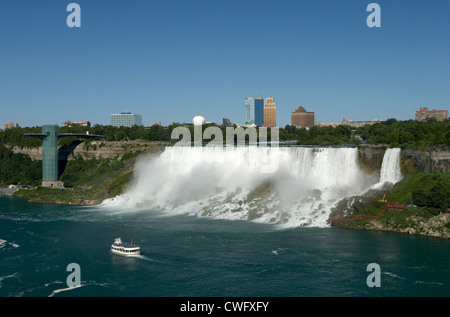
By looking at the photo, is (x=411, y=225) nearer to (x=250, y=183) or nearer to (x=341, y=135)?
(x=250, y=183)

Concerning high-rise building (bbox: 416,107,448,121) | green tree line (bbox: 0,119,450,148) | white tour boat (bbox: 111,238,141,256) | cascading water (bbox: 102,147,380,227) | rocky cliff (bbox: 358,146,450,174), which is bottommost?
white tour boat (bbox: 111,238,141,256)

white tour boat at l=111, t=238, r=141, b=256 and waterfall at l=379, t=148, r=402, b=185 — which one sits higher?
waterfall at l=379, t=148, r=402, b=185

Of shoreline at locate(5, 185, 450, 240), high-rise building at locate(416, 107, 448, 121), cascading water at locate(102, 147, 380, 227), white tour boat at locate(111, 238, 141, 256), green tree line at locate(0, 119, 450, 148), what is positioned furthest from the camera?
high-rise building at locate(416, 107, 448, 121)

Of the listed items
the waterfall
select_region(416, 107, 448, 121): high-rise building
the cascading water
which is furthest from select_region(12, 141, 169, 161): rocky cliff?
select_region(416, 107, 448, 121): high-rise building

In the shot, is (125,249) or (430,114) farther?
(430,114)

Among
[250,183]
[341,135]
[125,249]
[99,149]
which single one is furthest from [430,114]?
[125,249]

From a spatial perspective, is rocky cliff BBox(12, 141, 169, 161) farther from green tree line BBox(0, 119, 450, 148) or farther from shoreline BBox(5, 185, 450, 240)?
shoreline BBox(5, 185, 450, 240)
